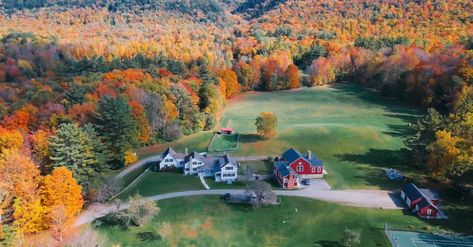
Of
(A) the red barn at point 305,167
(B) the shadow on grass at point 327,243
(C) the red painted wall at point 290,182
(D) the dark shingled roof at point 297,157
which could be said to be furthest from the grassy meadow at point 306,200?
(C) the red painted wall at point 290,182

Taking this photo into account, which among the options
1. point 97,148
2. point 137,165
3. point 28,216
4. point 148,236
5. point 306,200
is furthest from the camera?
point 137,165

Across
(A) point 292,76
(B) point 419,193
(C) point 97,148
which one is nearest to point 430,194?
(B) point 419,193

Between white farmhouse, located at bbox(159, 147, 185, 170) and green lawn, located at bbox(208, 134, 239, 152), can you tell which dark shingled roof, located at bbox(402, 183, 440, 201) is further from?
white farmhouse, located at bbox(159, 147, 185, 170)

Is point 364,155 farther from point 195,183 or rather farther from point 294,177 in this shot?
point 195,183

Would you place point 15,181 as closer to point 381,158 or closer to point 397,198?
Result: point 397,198

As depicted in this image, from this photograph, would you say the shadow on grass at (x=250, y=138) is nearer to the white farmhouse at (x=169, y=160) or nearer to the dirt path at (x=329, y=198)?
the white farmhouse at (x=169, y=160)

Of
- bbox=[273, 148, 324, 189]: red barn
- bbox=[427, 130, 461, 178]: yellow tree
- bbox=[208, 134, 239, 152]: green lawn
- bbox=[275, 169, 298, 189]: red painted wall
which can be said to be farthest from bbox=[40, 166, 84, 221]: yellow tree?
bbox=[427, 130, 461, 178]: yellow tree
